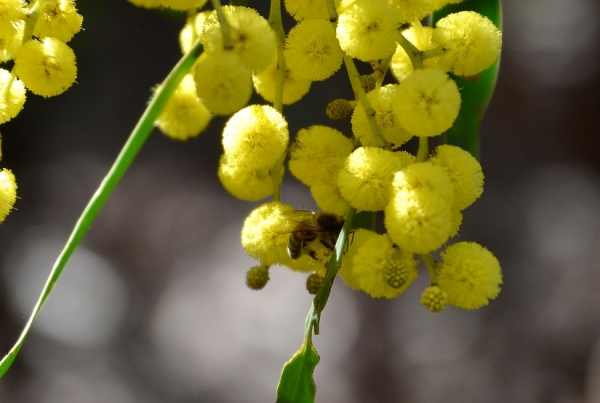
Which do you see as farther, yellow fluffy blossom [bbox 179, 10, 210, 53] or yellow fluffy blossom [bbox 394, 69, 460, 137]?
yellow fluffy blossom [bbox 179, 10, 210, 53]

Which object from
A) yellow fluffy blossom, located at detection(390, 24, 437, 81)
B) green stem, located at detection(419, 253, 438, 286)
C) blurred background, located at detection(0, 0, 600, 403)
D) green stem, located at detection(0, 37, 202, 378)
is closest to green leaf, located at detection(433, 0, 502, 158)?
yellow fluffy blossom, located at detection(390, 24, 437, 81)

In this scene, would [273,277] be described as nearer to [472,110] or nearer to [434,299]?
[472,110]

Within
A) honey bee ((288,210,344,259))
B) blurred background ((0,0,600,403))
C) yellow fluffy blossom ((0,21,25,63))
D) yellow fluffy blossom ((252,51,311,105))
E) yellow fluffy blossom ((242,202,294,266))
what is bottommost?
blurred background ((0,0,600,403))

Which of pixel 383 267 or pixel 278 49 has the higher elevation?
pixel 278 49

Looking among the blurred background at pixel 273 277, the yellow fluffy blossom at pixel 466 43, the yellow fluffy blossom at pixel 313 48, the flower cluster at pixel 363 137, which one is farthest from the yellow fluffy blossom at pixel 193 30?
the blurred background at pixel 273 277

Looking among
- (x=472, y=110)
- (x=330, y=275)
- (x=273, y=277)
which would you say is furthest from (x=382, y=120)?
(x=273, y=277)

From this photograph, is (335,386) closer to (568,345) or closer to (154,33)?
A: (568,345)

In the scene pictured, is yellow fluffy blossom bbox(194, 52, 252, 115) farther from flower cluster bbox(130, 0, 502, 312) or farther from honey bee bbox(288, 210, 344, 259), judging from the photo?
honey bee bbox(288, 210, 344, 259)
